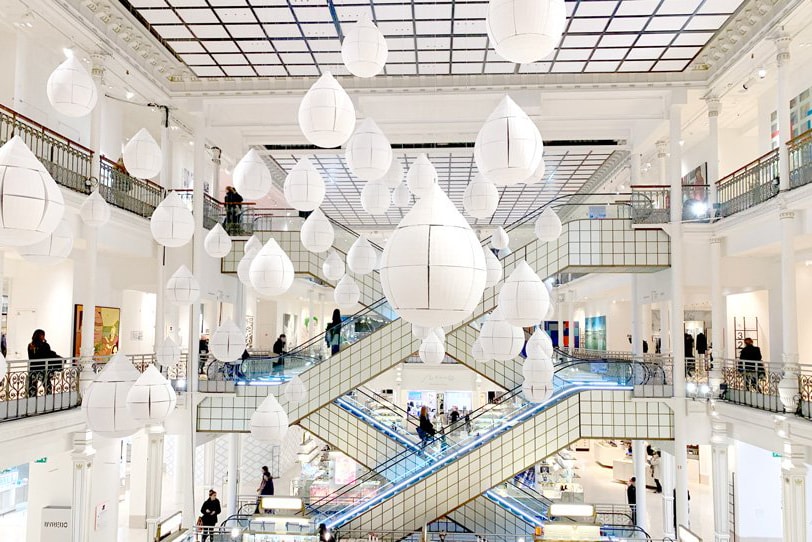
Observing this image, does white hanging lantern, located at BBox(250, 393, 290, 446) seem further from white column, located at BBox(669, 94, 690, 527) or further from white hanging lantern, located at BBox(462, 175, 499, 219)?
white column, located at BBox(669, 94, 690, 527)

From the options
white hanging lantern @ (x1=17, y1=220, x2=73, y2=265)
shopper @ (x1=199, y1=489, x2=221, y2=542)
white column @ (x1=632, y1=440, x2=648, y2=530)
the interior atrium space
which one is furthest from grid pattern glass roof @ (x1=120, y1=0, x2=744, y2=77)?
white column @ (x1=632, y1=440, x2=648, y2=530)

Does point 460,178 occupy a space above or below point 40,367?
above

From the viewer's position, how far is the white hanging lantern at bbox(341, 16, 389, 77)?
5227 millimetres

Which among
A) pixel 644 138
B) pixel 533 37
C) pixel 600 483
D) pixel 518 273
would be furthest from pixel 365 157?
pixel 600 483

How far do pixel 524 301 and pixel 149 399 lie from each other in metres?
3.16

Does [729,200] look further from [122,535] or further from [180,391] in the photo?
[122,535]

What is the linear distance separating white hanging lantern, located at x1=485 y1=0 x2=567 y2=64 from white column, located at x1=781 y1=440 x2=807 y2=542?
8536 millimetres

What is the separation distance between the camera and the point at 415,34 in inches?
431

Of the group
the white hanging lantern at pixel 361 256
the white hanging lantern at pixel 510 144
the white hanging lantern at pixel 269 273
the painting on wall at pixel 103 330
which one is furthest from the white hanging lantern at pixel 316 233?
the painting on wall at pixel 103 330

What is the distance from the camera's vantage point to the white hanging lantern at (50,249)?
18.0 ft

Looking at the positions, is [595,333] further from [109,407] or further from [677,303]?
[109,407]

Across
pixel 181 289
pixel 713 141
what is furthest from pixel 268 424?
pixel 713 141

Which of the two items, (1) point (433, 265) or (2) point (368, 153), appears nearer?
(1) point (433, 265)

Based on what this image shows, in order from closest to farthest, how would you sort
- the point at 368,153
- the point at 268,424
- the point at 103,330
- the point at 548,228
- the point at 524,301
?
the point at 524,301 → the point at 368,153 → the point at 268,424 → the point at 548,228 → the point at 103,330
